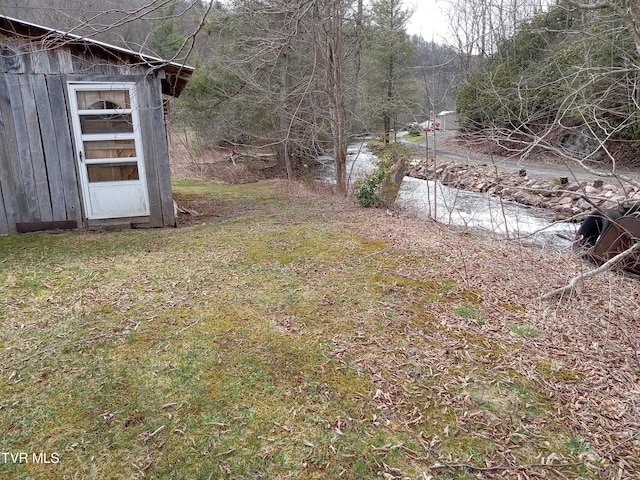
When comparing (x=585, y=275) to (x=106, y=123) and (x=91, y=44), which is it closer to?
(x=106, y=123)

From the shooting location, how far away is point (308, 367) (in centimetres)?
271

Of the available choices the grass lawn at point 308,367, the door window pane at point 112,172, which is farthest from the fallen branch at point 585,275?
the door window pane at point 112,172

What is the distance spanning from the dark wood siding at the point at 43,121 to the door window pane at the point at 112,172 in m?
0.22

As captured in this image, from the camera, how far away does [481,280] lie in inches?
172

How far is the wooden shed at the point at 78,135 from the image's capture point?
5234 millimetres

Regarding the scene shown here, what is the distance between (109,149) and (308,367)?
4684 millimetres

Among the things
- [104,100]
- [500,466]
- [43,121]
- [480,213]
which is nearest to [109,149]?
[104,100]

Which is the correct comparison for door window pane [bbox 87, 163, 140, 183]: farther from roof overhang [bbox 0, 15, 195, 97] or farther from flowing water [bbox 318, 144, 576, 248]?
flowing water [bbox 318, 144, 576, 248]

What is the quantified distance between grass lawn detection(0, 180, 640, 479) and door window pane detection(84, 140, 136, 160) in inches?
60.1

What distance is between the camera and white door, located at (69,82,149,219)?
5.55m

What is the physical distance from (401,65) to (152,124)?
1721 cm

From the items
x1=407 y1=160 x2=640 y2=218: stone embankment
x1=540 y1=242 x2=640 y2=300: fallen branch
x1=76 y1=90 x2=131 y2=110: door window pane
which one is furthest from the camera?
x1=407 y1=160 x2=640 y2=218: stone embankment

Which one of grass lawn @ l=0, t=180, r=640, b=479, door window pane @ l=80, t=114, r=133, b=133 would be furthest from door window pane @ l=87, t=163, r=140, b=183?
grass lawn @ l=0, t=180, r=640, b=479

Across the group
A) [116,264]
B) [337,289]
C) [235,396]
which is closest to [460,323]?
[337,289]
